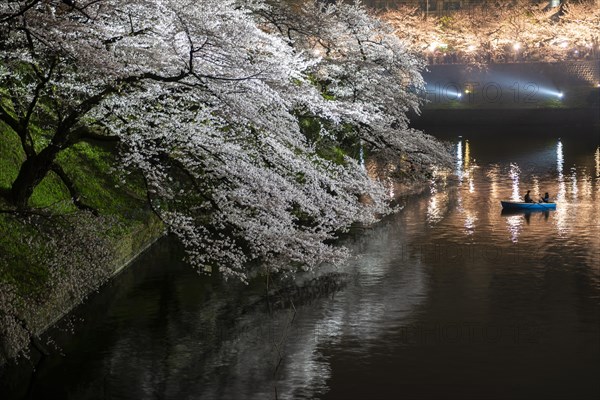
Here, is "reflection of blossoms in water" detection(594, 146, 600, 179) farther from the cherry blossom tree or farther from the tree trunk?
the tree trunk

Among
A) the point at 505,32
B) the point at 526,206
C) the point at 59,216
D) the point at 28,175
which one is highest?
the point at 505,32

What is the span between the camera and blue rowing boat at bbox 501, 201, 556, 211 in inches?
1224

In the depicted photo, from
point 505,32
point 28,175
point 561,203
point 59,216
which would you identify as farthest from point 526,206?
point 505,32

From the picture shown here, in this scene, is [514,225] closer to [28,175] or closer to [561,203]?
[561,203]

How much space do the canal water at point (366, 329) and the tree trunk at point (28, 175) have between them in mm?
2643

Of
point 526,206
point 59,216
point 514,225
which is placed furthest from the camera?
point 526,206

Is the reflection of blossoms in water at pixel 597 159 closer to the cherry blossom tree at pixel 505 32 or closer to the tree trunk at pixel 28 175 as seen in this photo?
the cherry blossom tree at pixel 505 32

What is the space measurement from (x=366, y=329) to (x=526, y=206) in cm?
1502

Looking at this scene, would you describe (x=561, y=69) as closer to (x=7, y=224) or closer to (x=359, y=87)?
(x=359, y=87)

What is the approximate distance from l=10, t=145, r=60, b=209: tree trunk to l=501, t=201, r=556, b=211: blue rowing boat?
18032 millimetres

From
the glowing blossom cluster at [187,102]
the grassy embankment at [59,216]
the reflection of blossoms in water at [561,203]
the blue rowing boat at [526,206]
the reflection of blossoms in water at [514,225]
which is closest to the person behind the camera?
the glowing blossom cluster at [187,102]

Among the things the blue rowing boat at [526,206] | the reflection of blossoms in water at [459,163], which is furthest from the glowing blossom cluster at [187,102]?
the reflection of blossoms in water at [459,163]

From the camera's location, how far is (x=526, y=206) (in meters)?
31.1

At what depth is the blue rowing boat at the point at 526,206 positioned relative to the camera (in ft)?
102
